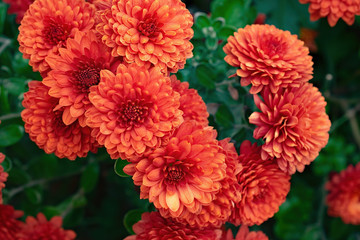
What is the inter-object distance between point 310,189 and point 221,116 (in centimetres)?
74

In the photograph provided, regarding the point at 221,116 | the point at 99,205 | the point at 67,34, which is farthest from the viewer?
the point at 99,205

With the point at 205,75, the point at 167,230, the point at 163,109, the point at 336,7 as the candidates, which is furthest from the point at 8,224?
the point at 336,7

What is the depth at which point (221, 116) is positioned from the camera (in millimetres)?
1037

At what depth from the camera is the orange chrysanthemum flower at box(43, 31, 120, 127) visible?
797 mm

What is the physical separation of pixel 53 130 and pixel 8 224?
33 centimetres

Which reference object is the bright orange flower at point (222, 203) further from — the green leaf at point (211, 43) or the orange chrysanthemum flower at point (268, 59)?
the green leaf at point (211, 43)

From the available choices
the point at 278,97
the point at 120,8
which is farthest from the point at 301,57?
the point at 120,8

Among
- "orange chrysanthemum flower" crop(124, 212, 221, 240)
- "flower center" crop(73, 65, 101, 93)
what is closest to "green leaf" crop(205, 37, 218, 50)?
"flower center" crop(73, 65, 101, 93)

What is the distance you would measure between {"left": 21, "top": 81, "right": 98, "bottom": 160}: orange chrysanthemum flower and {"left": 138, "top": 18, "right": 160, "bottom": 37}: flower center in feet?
0.83

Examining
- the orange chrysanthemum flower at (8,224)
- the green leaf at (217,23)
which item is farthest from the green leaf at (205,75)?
the orange chrysanthemum flower at (8,224)

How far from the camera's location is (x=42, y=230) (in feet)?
3.38

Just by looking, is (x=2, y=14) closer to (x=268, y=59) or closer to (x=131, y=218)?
(x=131, y=218)

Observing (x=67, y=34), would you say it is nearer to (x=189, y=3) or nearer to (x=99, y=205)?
(x=99, y=205)

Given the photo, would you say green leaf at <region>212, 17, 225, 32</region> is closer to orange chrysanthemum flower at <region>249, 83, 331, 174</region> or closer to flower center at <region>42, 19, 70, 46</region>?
orange chrysanthemum flower at <region>249, 83, 331, 174</region>
